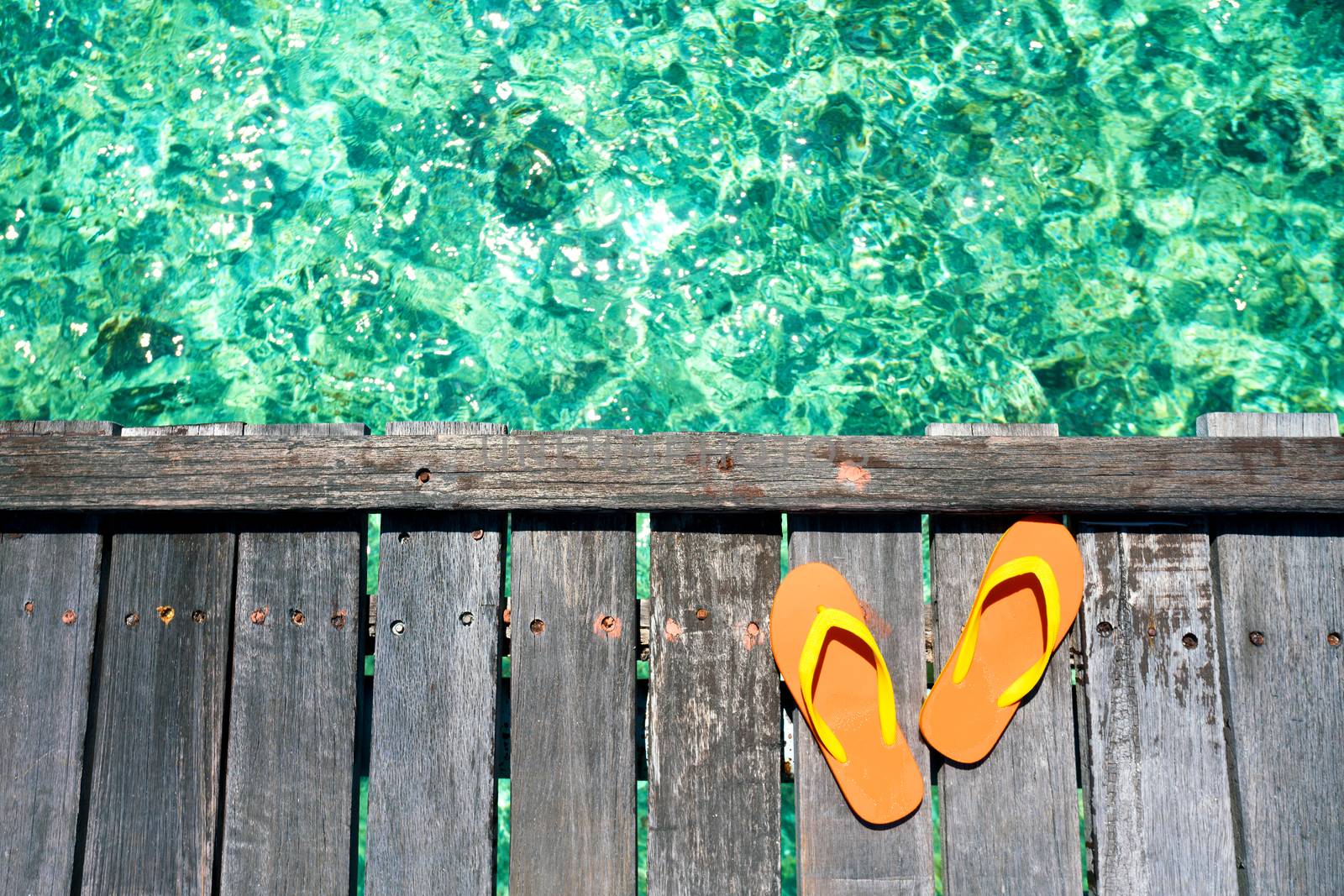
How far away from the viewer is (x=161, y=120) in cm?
322

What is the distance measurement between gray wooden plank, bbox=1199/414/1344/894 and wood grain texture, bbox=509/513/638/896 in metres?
1.26

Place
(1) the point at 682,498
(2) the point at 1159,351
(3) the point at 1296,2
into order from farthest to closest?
(3) the point at 1296,2 → (2) the point at 1159,351 → (1) the point at 682,498

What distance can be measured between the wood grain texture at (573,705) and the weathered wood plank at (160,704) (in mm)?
639

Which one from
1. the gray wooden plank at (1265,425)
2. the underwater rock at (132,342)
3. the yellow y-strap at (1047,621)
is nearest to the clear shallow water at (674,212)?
the underwater rock at (132,342)

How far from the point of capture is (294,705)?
6.14 ft

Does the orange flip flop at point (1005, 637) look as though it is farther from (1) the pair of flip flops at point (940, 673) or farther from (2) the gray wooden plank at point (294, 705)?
(2) the gray wooden plank at point (294, 705)

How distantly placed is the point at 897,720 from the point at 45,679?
180cm

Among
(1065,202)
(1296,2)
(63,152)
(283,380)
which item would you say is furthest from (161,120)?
(1296,2)

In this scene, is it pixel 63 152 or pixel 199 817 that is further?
pixel 63 152

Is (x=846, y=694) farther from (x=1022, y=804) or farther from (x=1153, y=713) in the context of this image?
(x=1153, y=713)

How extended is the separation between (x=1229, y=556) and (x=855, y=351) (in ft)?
4.58

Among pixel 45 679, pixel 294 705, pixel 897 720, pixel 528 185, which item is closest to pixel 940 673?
pixel 897 720

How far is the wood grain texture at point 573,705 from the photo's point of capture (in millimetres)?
1846

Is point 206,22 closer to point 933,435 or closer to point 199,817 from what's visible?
point 199,817
